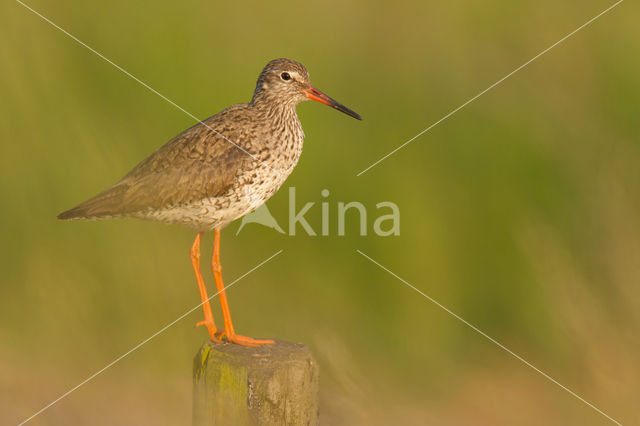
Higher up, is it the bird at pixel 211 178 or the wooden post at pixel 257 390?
the bird at pixel 211 178

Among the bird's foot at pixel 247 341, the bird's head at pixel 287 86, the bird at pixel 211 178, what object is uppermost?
the bird's head at pixel 287 86

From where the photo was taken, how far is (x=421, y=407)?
6496 millimetres

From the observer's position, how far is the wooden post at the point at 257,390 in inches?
153

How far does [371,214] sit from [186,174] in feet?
7.15

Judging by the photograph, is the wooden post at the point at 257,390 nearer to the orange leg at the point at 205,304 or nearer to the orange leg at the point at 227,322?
the orange leg at the point at 227,322

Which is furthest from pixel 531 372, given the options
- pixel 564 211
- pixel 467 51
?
pixel 467 51

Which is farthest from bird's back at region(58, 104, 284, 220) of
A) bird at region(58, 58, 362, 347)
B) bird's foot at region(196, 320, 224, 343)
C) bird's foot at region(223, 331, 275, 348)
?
bird's foot at region(223, 331, 275, 348)

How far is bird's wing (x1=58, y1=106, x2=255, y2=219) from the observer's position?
5012 mm

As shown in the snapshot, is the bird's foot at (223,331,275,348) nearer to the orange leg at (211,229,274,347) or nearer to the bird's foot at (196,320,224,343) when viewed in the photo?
the orange leg at (211,229,274,347)

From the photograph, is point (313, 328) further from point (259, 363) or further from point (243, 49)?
point (243, 49)

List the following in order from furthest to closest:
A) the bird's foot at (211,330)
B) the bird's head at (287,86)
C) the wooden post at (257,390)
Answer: the bird's head at (287,86) < the bird's foot at (211,330) < the wooden post at (257,390)

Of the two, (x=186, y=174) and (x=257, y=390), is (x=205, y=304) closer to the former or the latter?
(x=186, y=174)

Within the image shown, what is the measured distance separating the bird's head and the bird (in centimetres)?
24

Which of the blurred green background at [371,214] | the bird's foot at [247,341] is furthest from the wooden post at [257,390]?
the blurred green background at [371,214]
